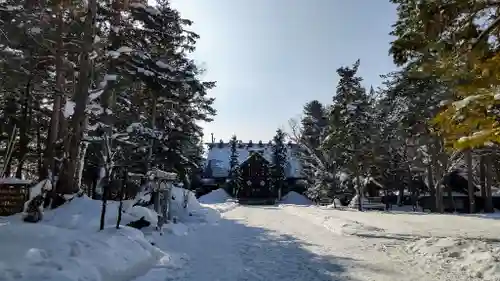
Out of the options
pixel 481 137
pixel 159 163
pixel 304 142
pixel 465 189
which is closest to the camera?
pixel 481 137

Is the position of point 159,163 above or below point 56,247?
above

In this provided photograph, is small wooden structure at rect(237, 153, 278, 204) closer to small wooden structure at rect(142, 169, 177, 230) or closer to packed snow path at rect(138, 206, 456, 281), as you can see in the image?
small wooden structure at rect(142, 169, 177, 230)

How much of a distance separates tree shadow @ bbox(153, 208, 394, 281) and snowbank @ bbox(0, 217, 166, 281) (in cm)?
102

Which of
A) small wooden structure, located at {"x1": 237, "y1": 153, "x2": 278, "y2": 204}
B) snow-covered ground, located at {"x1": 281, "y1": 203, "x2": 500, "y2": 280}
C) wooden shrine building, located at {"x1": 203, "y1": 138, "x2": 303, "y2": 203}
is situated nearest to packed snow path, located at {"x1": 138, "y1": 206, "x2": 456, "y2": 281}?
snow-covered ground, located at {"x1": 281, "y1": 203, "x2": 500, "y2": 280}

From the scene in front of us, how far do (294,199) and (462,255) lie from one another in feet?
199

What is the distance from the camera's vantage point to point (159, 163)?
1110 inches

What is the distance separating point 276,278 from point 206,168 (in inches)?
2759

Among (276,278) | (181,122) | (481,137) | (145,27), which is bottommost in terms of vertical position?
(276,278)

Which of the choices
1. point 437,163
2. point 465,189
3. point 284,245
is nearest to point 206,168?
point 465,189

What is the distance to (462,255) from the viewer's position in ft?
33.3

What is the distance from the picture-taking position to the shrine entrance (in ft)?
224

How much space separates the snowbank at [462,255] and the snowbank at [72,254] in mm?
6451

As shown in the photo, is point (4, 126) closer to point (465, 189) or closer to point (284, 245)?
point (284, 245)

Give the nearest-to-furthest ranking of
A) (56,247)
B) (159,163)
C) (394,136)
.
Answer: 1. (56,247)
2. (159,163)
3. (394,136)
